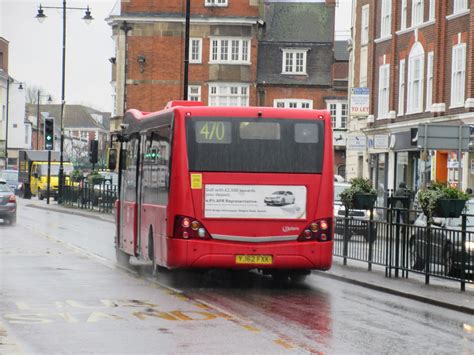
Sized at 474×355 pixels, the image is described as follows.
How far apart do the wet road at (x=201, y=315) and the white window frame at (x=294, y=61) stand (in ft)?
171

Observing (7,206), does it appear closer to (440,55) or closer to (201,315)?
(440,55)

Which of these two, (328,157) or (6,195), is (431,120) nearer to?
(6,195)

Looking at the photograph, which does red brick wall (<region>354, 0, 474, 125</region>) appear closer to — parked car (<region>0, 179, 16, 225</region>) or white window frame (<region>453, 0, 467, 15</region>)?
white window frame (<region>453, 0, 467, 15</region>)

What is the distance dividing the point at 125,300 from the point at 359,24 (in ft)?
138

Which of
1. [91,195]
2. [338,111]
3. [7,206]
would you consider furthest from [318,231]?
[338,111]

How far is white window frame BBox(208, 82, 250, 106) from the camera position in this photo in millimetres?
72000

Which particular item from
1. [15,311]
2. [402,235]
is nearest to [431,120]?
[402,235]

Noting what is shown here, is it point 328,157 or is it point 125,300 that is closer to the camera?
point 125,300

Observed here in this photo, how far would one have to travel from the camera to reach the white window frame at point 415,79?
4634 centimetres

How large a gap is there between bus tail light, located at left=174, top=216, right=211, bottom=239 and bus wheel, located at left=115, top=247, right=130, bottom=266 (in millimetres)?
5241

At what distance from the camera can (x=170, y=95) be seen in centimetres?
7100

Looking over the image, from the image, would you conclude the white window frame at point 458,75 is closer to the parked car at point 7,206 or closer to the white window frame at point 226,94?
the parked car at point 7,206

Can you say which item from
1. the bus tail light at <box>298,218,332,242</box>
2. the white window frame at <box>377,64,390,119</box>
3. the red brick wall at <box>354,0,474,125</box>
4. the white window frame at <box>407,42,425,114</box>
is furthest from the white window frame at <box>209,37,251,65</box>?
the bus tail light at <box>298,218,332,242</box>

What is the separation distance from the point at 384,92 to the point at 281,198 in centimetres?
3408
